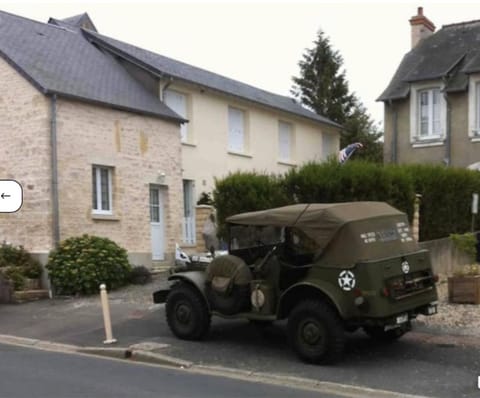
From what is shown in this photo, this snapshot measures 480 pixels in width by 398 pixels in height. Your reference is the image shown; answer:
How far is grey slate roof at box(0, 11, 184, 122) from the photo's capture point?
16188 millimetres

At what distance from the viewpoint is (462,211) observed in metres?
18.3

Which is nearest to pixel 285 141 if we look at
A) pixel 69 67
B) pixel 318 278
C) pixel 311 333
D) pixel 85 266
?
pixel 69 67

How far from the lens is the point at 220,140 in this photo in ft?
73.8

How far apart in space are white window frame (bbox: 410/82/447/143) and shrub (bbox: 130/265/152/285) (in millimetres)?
11892

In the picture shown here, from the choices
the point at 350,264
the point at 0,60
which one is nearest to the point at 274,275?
the point at 350,264

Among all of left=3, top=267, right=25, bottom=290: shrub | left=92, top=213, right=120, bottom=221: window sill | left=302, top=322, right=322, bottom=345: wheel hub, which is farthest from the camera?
left=92, top=213, right=120, bottom=221: window sill

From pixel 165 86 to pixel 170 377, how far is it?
42.4 ft

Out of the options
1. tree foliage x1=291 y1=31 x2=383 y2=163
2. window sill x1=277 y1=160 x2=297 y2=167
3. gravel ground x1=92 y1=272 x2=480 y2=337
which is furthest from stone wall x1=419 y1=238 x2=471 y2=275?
tree foliage x1=291 y1=31 x2=383 y2=163

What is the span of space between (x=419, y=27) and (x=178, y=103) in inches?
433

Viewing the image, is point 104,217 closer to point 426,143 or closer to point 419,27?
point 426,143

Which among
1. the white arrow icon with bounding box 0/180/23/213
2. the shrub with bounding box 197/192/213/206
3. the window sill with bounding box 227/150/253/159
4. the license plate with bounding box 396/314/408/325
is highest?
the window sill with bounding box 227/150/253/159

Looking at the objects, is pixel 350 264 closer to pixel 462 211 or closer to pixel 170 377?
pixel 170 377

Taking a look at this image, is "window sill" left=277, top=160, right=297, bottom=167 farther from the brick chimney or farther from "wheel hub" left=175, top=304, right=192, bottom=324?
"wheel hub" left=175, top=304, right=192, bottom=324

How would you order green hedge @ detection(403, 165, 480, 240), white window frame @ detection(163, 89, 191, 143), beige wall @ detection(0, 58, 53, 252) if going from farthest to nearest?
white window frame @ detection(163, 89, 191, 143) → green hedge @ detection(403, 165, 480, 240) → beige wall @ detection(0, 58, 53, 252)
